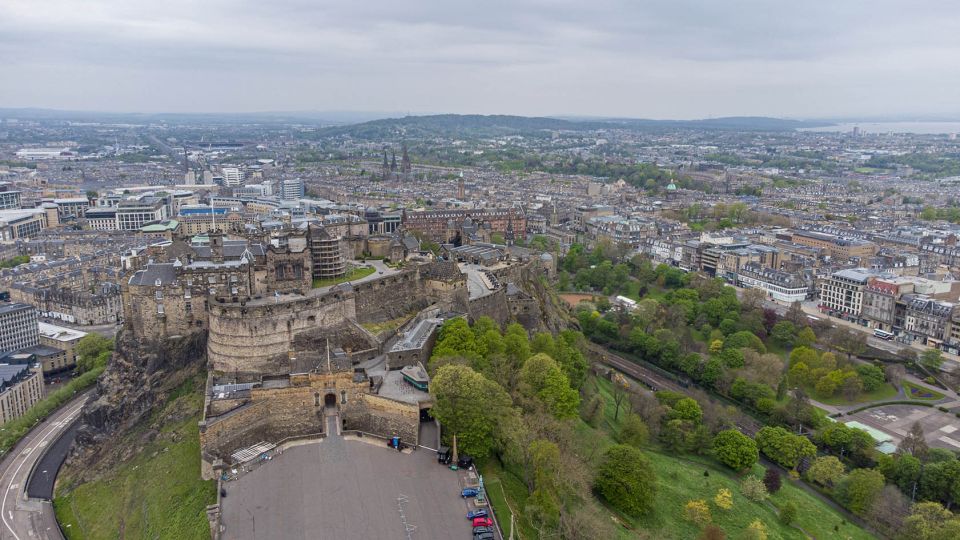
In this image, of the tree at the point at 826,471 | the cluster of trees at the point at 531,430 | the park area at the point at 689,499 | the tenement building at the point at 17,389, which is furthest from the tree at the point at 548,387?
the tenement building at the point at 17,389

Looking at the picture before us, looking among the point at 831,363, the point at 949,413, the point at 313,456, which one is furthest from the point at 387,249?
the point at 949,413

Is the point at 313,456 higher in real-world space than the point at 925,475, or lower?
higher

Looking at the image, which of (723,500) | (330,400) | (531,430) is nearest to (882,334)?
(723,500)

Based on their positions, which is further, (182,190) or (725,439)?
(182,190)

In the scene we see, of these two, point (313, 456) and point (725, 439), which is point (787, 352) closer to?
point (725, 439)

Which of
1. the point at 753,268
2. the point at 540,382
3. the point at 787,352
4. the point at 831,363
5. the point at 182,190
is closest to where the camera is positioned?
the point at 540,382

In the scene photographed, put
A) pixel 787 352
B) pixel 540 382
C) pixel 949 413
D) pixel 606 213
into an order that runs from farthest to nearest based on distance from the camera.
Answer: pixel 606 213, pixel 787 352, pixel 949 413, pixel 540 382

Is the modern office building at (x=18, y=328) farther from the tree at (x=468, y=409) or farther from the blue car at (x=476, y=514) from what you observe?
the blue car at (x=476, y=514)
